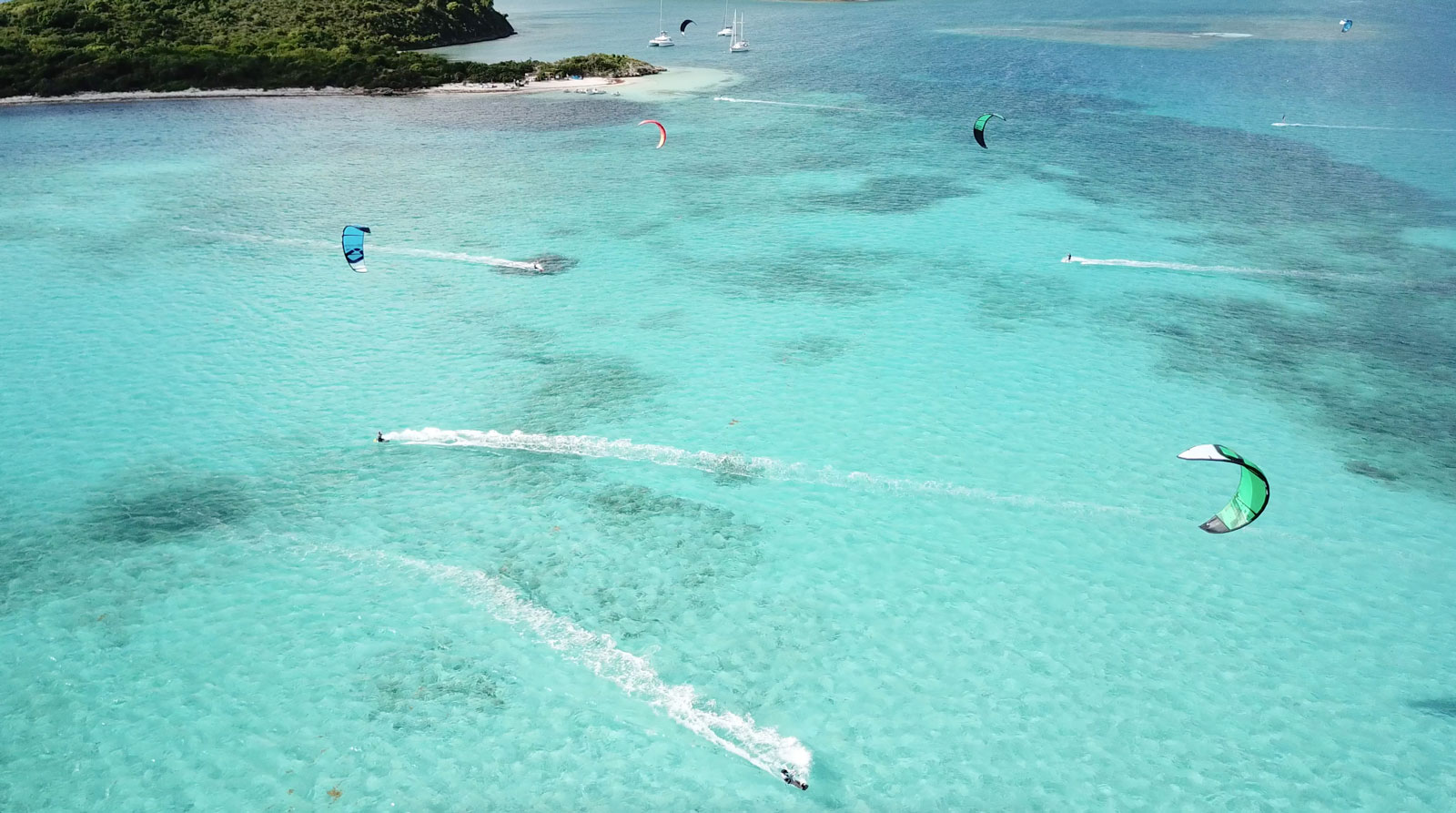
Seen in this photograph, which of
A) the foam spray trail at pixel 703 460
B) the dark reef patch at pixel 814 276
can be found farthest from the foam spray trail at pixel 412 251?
the foam spray trail at pixel 703 460

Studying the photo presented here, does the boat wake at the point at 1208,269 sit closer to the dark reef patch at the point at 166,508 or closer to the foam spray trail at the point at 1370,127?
the dark reef patch at the point at 166,508

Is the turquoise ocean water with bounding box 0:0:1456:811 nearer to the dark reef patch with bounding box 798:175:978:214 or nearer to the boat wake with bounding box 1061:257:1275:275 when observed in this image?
the boat wake with bounding box 1061:257:1275:275

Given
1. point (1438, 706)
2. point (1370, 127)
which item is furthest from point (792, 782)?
point (1370, 127)

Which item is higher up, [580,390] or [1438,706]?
[580,390]

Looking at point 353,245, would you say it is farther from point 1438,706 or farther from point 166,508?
point 1438,706

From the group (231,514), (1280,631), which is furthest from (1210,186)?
(231,514)

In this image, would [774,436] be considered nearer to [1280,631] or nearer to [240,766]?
[1280,631]
